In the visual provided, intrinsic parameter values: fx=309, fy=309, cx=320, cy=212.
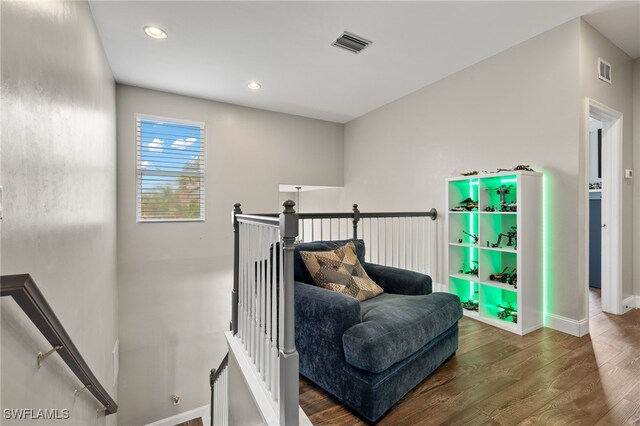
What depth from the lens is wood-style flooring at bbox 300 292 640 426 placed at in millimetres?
1645

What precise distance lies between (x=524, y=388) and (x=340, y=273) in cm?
133

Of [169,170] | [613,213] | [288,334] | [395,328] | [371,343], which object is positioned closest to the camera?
[288,334]

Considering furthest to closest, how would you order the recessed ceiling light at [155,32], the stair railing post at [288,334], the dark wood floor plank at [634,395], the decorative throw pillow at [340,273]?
the recessed ceiling light at [155,32] → the decorative throw pillow at [340,273] → the dark wood floor plank at [634,395] → the stair railing post at [288,334]

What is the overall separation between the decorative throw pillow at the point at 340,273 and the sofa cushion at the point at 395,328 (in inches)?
6.0

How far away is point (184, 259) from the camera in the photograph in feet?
14.1

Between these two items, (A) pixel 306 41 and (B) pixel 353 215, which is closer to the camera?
(A) pixel 306 41

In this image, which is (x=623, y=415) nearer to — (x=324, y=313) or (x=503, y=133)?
(x=324, y=313)

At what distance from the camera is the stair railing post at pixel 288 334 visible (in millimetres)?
1437

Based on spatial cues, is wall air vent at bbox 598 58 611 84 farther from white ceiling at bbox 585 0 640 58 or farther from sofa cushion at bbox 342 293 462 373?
sofa cushion at bbox 342 293 462 373

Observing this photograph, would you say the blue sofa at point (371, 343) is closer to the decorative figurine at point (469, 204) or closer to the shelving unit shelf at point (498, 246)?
the shelving unit shelf at point (498, 246)

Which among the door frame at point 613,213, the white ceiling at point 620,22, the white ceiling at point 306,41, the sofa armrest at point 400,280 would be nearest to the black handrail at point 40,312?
the sofa armrest at point 400,280

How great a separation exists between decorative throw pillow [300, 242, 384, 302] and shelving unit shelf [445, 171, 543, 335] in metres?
1.28

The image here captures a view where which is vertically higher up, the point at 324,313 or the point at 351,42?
the point at 351,42

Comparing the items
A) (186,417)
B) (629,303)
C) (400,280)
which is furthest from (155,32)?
(629,303)
